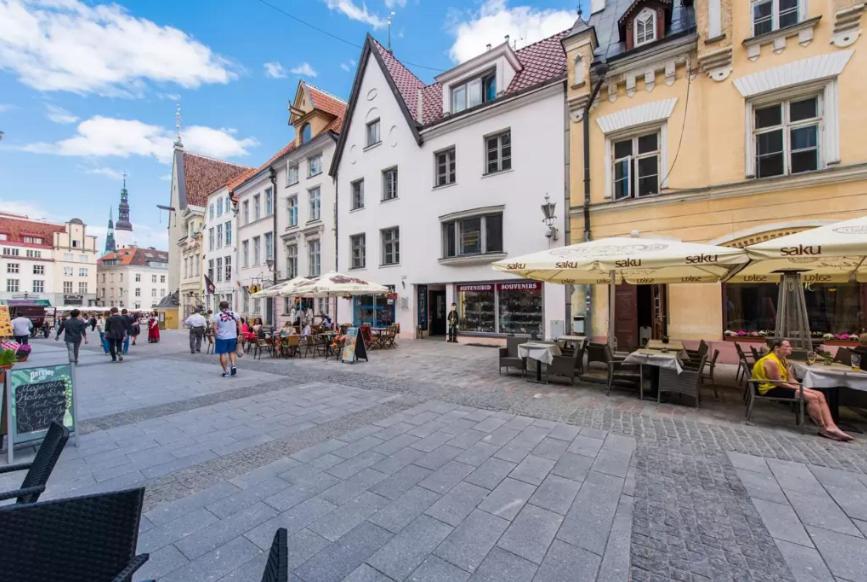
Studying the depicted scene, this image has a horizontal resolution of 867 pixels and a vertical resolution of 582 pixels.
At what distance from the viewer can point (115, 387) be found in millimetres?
8578

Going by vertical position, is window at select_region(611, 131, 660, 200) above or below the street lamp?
above

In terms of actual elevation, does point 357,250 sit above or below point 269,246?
below

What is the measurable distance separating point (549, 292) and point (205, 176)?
41218mm

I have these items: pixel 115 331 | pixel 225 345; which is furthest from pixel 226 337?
pixel 115 331

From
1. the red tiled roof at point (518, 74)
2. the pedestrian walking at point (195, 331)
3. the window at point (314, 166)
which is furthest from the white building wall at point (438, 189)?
the pedestrian walking at point (195, 331)

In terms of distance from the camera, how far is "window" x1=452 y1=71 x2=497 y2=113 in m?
16.0

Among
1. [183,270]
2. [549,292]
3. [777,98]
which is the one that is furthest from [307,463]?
[183,270]

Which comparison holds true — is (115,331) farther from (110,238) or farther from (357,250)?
(110,238)

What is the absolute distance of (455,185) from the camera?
1638 cm

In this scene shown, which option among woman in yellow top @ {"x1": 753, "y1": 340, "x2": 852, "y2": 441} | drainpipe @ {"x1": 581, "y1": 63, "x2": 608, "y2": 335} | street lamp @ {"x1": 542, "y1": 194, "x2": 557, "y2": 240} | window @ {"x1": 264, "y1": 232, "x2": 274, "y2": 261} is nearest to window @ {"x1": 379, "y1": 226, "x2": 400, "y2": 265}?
street lamp @ {"x1": 542, "y1": 194, "x2": 557, "y2": 240}

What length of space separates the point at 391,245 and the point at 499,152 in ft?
23.1

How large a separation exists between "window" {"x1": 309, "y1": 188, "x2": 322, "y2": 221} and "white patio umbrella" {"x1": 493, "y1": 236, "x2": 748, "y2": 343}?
17794 millimetres

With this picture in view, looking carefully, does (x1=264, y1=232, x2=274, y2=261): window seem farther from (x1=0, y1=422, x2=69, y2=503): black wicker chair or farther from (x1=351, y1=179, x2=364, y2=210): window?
(x1=0, y1=422, x2=69, y2=503): black wicker chair

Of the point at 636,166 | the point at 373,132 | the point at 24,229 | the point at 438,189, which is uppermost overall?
the point at 24,229
